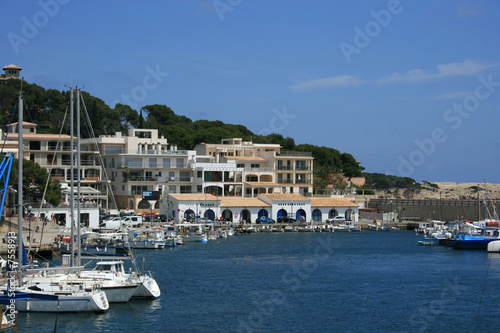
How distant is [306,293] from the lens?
3691cm

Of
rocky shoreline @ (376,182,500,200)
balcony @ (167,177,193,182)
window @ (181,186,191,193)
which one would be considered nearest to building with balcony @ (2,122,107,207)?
balcony @ (167,177,193,182)

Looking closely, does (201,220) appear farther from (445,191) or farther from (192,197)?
(445,191)

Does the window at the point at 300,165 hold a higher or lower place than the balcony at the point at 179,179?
higher

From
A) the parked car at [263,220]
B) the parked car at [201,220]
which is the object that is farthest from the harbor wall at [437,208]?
the parked car at [201,220]

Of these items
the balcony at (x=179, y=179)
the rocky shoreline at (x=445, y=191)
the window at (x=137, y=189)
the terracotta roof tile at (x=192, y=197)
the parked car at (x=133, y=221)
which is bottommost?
the parked car at (x=133, y=221)

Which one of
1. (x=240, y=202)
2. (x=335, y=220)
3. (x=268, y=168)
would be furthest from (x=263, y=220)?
(x=268, y=168)

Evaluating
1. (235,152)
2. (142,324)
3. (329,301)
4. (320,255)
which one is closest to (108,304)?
(142,324)

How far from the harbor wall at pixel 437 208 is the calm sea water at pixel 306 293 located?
28.8 metres

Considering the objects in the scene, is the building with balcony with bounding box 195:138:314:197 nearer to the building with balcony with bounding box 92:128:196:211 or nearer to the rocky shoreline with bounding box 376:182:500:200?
the building with balcony with bounding box 92:128:196:211

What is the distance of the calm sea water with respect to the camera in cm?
2959

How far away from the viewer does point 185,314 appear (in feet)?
102

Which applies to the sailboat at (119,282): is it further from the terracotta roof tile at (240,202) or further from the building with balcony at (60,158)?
the building with balcony at (60,158)

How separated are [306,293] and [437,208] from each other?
58.6 metres

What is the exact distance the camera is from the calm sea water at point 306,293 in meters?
29.6
